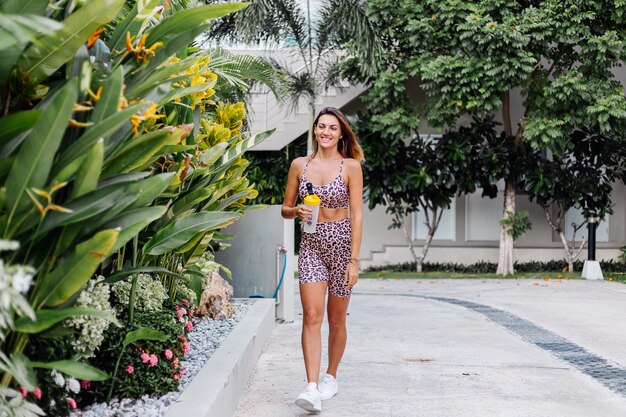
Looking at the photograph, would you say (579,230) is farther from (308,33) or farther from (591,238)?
(308,33)

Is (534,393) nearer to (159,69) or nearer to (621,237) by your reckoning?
(159,69)

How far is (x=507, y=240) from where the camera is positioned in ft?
54.3

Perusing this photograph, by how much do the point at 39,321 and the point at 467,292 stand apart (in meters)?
10.6

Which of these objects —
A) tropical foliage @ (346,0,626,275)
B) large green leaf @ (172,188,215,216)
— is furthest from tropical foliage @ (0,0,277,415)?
tropical foliage @ (346,0,626,275)

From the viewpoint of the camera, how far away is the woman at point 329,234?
5039 millimetres

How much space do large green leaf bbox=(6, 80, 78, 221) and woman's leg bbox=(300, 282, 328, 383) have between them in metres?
2.44

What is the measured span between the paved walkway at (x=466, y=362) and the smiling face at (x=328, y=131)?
152 cm

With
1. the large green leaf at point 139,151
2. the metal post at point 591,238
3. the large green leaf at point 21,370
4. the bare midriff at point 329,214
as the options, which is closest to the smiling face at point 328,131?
the bare midriff at point 329,214

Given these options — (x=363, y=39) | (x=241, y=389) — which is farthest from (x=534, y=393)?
(x=363, y=39)

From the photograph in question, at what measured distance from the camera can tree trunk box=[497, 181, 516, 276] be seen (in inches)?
650

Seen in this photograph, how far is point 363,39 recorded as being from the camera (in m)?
14.5

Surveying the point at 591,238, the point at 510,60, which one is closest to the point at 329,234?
the point at 510,60

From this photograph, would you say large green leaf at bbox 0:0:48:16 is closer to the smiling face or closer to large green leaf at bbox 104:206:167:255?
large green leaf at bbox 104:206:167:255

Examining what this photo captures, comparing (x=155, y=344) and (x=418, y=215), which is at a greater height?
(x=418, y=215)
